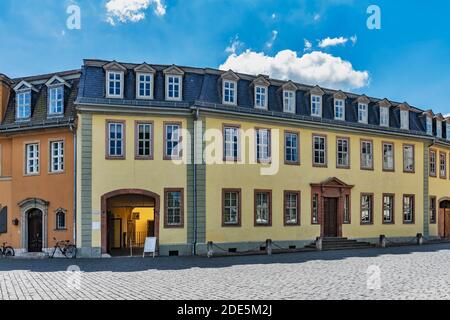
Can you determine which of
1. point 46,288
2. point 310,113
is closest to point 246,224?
point 310,113

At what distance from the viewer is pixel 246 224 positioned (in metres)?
25.0

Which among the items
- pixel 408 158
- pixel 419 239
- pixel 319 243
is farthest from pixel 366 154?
pixel 319 243

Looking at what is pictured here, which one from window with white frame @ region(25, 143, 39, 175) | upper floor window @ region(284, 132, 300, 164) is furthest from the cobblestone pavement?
upper floor window @ region(284, 132, 300, 164)

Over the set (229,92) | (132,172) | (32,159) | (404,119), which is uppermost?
(229,92)

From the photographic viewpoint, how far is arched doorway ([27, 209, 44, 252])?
2547 centimetres

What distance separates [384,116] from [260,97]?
9.91 metres

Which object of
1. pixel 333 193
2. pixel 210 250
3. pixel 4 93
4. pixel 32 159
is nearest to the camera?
pixel 210 250

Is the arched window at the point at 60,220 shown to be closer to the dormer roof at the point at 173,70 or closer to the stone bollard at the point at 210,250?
the stone bollard at the point at 210,250

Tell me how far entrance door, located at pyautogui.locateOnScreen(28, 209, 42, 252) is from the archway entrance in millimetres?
3870

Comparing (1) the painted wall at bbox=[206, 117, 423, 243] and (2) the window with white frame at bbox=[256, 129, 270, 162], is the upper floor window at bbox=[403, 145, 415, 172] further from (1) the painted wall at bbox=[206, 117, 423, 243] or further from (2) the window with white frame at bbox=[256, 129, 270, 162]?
(2) the window with white frame at bbox=[256, 129, 270, 162]

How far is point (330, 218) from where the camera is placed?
1115 inches

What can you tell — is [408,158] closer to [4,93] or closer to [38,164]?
[38,164]

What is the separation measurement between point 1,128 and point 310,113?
17883mm

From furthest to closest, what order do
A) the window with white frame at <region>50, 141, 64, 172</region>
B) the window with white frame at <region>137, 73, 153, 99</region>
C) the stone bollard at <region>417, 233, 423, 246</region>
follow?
1. the stone bollard at <region>417, 233, 423, 246</region>
2. the window with white frame at <region>50, 141, 64, 172</region>
3. the window with white frame at <region>137, 73, 153, 99</region>
